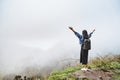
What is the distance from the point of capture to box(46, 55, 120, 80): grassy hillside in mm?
24125

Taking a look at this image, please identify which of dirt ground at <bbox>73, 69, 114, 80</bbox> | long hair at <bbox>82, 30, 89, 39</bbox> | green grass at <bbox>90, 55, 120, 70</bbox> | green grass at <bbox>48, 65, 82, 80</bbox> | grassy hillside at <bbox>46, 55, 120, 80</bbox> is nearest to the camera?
dirt ground at <bbox>73, 69, 114, 80</bbox>

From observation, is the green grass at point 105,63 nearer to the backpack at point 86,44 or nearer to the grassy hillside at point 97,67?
the grassy hillside at point 97,67

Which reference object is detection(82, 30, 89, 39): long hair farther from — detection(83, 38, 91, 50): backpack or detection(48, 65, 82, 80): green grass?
detection(48, 65, 82, 80): green grass

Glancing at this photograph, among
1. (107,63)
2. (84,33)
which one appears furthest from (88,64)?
(84,33)

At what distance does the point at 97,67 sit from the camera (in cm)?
2609

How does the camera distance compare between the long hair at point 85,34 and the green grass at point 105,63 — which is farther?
the green grass at point 105,63

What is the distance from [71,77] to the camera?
78.4ft

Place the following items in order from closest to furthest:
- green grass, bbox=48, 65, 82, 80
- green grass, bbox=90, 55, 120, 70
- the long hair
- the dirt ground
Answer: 1. the dirt ground
2. green grass, bbox=48, 65, 82, 80
3. the long hair
4. green grass, bbox=90, 55, 120, 70

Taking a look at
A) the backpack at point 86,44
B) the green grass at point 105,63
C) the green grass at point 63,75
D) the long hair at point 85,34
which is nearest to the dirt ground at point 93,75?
the green grass at point 63,75

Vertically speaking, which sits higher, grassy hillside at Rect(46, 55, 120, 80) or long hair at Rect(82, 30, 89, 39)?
long hair at Rect(82, 30, 89, 39)

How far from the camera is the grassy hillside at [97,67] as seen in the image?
24.1 metres

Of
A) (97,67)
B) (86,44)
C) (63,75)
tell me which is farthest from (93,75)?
(97,67)

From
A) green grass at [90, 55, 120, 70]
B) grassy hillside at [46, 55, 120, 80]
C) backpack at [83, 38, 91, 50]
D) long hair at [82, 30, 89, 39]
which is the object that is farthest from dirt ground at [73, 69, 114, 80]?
long hair at [82, 30, 89, 39]

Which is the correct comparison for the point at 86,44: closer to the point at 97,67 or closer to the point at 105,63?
the point at 97,67
